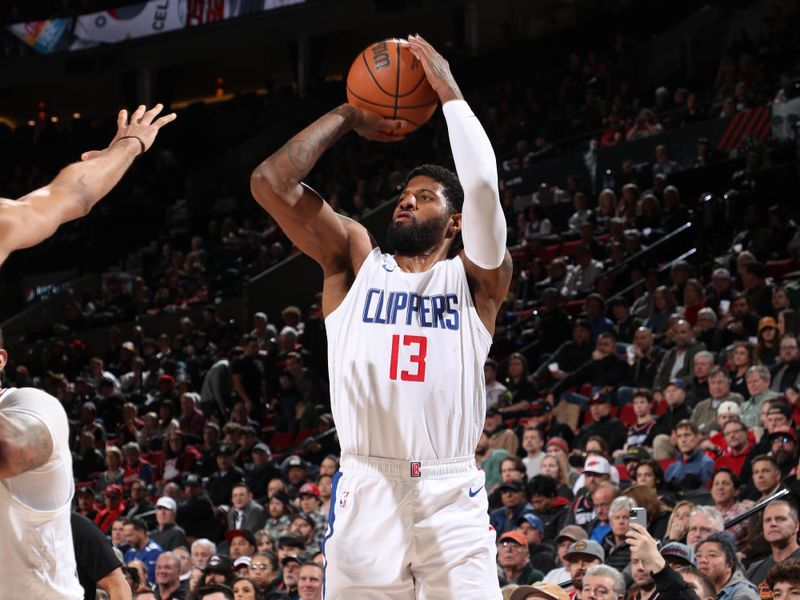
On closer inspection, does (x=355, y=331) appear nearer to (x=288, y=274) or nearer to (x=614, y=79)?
(x=288, y=274)

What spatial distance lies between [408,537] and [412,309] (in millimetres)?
783

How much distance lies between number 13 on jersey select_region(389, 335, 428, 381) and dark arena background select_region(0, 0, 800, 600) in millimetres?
1796

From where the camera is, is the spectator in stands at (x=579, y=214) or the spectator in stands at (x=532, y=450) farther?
the spectator in stands at (x=579, y=214)

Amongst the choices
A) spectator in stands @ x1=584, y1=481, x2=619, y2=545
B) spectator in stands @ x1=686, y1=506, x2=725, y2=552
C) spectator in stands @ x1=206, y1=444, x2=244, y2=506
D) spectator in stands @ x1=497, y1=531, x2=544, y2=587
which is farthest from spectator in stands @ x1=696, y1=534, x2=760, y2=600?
spectator in stands @ x1=206, y1=444, x2=244, y2=506

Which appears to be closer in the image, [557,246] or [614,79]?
[557,246]

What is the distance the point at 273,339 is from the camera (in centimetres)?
1644

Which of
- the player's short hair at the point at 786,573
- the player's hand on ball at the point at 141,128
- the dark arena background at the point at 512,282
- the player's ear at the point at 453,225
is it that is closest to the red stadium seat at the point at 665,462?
the dark arena background at the point at 512,282

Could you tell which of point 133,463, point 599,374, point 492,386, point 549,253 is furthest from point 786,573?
point 133,463

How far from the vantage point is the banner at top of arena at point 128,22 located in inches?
965

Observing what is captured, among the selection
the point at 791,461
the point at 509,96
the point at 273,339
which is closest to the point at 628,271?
the point at 273,339

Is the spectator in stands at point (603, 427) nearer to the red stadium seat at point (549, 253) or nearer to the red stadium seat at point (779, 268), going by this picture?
the red stadium seat at point (779, 268)

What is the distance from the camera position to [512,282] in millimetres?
15242

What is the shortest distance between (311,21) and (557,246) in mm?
11786

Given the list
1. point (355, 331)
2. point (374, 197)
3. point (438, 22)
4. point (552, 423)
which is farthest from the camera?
point (438, 22)
